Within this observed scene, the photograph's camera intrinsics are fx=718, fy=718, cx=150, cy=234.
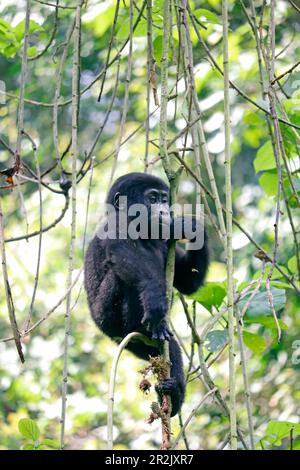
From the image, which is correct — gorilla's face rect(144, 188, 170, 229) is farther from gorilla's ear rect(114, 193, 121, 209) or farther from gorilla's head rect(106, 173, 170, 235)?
gorilla's ear rect(114, 193, 121, 209)

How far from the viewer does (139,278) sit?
12.9ft

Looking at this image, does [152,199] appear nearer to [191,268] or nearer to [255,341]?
[191,268]

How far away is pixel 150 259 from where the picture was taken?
416cm

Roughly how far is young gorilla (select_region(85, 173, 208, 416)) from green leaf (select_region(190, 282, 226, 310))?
19 cm

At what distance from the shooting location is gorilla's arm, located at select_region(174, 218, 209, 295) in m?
4.57

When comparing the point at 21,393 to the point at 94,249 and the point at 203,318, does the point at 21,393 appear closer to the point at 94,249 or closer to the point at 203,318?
the point at 203,318

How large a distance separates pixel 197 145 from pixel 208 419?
5748 millimetres

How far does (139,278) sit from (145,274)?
40 millimetres

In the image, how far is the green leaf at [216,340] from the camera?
3.45 metres

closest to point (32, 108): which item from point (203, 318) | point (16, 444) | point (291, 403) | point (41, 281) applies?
point (41, 281)

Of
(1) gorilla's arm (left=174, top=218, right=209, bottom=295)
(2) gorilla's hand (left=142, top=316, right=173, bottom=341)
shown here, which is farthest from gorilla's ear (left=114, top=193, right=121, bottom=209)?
(2) gorilla's hand (left=142, top=316, right=173, bottom=341)
